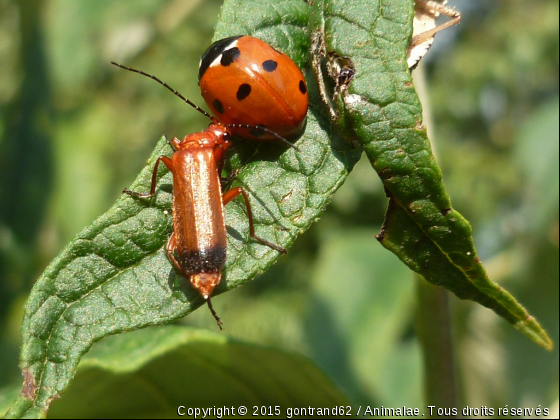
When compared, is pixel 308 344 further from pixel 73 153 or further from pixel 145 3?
pixel 145 3

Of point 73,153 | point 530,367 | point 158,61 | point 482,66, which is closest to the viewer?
point 530,367

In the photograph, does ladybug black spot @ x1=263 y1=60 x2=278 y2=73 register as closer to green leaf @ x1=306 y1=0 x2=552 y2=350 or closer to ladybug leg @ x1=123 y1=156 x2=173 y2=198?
green leaf @ x1=306 y1=0 x2=552 y2=350

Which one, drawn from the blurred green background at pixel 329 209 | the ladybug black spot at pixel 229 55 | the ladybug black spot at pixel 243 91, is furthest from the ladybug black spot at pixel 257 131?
the blurred green background at pixel 329 209

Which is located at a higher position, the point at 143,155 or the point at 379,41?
the point at 143,155

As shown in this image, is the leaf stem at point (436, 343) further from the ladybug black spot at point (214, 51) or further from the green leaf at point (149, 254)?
the ladybug black spot at point (214, 51)

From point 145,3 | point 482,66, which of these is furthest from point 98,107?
point 482,66

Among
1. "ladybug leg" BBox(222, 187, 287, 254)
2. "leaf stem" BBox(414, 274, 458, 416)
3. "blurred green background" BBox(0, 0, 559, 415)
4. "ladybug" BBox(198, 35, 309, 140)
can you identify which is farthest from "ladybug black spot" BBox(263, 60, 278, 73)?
"leaf stem" BBox(414, 274, 458, 416)

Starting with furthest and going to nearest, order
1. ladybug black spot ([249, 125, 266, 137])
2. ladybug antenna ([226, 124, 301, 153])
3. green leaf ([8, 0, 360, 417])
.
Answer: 1. ladybug black spot ([249, 125, 266, 137])
2. ladybug antenna ([226, 124, 301, 153])
3. green leaf ([8, 0, 360, 417])
